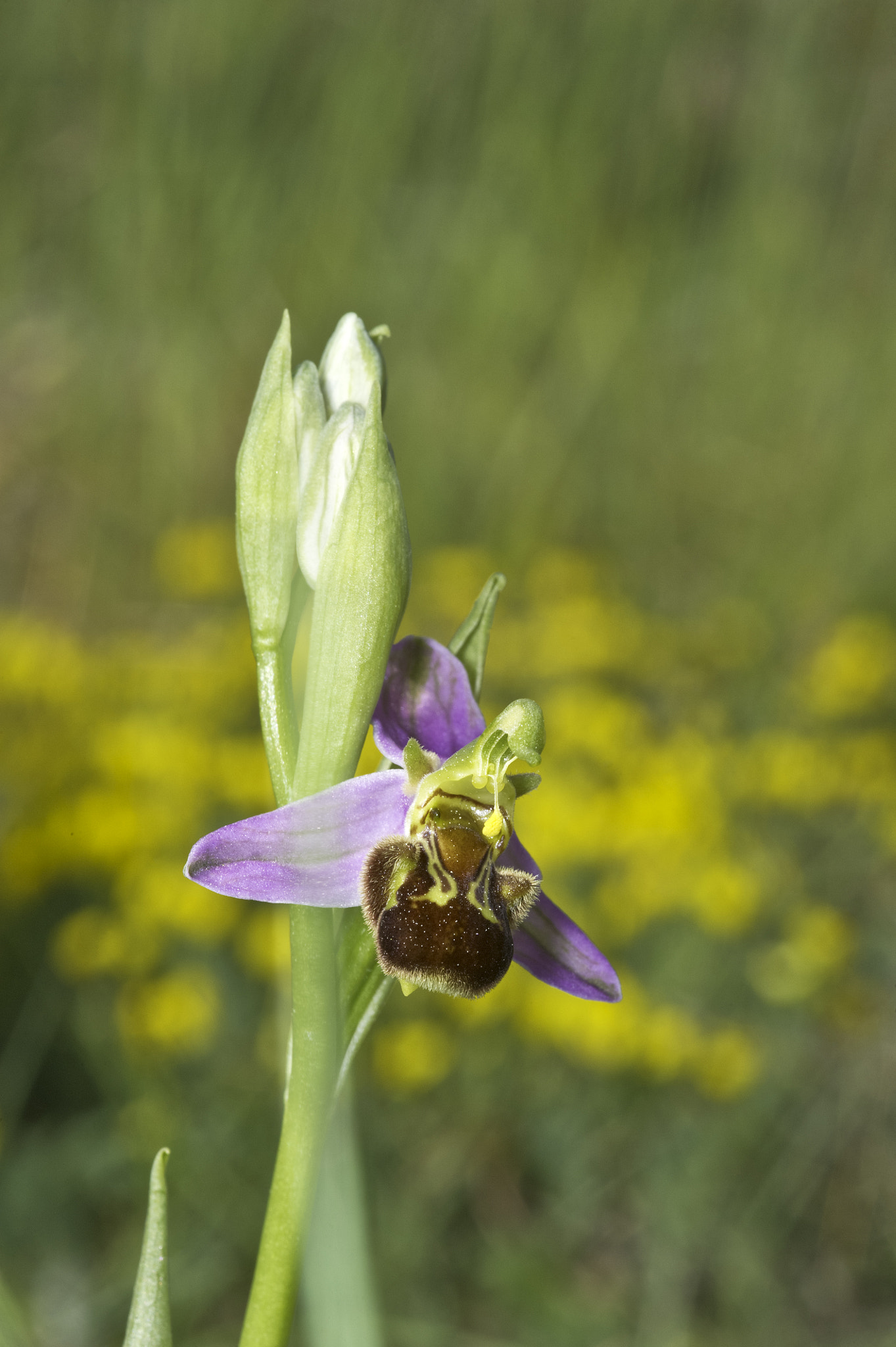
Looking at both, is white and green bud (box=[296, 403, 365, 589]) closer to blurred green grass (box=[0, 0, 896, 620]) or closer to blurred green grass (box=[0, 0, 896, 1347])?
blurred green grass (box=[0, 0, 896, 1347])

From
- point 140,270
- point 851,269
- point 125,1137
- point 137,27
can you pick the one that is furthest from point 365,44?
point 125,1137

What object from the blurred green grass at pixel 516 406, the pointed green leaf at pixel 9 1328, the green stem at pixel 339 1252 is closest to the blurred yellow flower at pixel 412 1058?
the blurred green grass at pixel 516 406

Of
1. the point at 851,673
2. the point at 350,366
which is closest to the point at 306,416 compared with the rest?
the point at 350,366

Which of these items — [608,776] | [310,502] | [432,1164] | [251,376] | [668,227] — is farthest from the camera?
[668,227]

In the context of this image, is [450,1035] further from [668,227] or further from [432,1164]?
[668,227]

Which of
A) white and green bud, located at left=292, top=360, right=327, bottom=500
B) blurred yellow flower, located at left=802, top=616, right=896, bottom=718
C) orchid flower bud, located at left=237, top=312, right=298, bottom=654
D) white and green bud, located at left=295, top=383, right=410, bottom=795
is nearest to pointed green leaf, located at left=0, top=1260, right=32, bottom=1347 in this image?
white and green bud, located at left=295, top=383, right=410, bottom=795

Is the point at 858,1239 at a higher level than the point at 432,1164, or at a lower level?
lower
